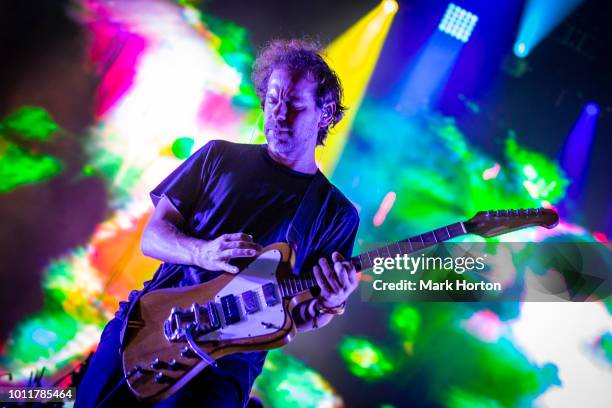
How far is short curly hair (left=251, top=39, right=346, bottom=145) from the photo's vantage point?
2979mm

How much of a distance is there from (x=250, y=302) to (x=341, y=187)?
2960 mm

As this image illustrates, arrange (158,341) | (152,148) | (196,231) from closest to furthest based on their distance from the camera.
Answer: (158,341)
(196,231)
(152,148)

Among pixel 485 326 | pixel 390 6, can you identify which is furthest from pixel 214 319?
pixel 390 6

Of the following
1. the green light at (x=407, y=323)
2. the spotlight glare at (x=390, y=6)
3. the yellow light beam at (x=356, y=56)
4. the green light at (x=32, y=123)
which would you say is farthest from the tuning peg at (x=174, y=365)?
the spotlight glare at (x=390, y=6)

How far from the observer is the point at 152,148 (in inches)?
194

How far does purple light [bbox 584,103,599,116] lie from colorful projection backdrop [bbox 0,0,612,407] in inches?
32.2

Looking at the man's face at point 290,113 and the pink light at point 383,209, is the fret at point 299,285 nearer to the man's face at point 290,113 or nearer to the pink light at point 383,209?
the man's face at point 290,113

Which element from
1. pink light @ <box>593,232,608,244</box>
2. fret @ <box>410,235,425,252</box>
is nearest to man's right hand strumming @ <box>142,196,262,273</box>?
fret @ <box>410,235,425,252</box>

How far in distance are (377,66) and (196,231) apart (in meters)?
3.57

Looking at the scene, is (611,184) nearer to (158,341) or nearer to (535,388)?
(535,388)

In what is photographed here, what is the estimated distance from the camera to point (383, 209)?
4.96m

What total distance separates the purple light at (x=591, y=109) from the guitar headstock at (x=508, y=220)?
3510 mm

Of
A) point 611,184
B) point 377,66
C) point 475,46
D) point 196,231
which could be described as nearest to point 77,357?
point 196,231

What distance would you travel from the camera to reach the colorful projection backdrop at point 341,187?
15.1 feet
